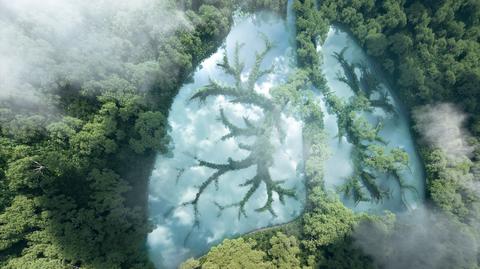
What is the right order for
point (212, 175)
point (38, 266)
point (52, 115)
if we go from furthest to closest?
1. point (212, 175)
2. point (52, 115)
3. point (38, 266)

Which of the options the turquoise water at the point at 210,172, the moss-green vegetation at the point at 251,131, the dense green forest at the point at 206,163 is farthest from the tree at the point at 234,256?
the moss-green vegetation at the point at 251,131

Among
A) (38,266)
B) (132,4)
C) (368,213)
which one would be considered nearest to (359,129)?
(368,213)

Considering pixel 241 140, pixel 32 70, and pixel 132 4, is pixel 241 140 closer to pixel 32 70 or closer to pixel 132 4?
pixel 132 4

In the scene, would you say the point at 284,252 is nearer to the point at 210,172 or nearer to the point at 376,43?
the point at 210,172

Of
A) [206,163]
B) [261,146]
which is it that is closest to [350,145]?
[261,146]

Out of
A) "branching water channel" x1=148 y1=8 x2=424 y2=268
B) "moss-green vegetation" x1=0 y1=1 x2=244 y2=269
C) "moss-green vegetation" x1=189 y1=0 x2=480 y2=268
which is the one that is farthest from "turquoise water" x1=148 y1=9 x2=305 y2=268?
"moss-green vegetation" x1=0 y1=1 x2=244 y2=269

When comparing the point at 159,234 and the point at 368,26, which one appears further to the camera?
the point at 368,26

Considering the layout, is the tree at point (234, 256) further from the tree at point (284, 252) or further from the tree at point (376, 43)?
the tree at point (376, 43)

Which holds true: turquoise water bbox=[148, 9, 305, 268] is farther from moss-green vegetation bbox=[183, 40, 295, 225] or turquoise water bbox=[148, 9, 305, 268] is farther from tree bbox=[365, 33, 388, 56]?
tree bbox=[365, 33, 388, 56]
